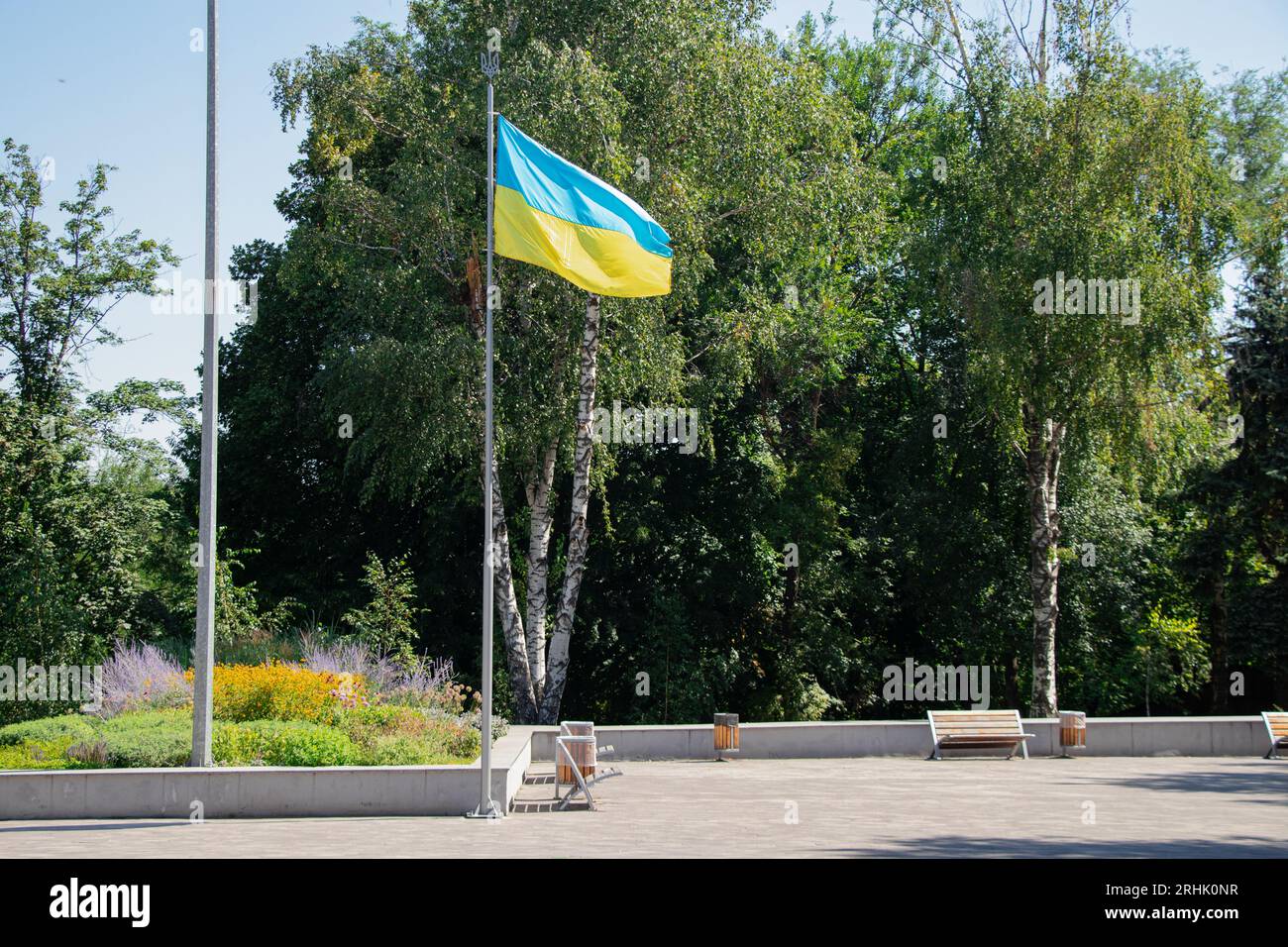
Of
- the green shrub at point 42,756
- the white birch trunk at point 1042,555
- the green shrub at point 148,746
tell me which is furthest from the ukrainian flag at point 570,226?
the white birch trunk at point 1042,555

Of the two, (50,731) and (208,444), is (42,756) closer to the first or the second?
(50,731)

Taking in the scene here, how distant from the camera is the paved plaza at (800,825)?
1191 cm

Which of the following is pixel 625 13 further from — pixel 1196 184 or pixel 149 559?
pixel 149 559

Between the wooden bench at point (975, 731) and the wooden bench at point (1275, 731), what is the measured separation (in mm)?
4523

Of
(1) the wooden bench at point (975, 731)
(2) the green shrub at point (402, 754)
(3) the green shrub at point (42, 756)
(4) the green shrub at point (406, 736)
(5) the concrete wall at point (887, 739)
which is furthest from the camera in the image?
(1) the wooden bench at point (975, 731)

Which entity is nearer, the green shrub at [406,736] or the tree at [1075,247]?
the green shrub at [406,736]

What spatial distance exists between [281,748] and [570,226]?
7.45 metres

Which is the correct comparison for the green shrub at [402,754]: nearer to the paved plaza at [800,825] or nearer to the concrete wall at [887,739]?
the paved plaza at [800,825]

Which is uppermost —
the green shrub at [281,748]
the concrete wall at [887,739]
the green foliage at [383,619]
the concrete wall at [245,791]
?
the green foliage at [383,619]

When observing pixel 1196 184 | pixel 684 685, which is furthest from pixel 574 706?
pixel 1196 184

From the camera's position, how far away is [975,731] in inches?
900

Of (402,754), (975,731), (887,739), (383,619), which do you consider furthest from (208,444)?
(975,731)

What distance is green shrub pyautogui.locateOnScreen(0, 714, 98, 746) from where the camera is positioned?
55.2 feet

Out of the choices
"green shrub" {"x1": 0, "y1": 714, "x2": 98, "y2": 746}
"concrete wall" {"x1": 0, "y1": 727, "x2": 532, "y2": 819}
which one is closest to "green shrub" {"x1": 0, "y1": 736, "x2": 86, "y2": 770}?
"green shrub" {"x1": 0, "y1": 714, "x2": 98, "y2": 746}
